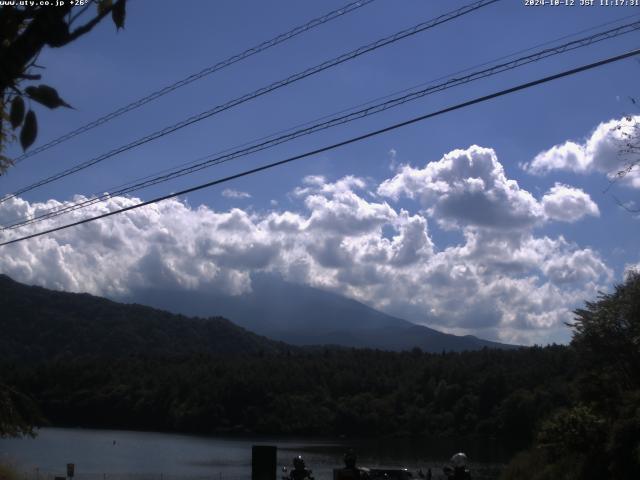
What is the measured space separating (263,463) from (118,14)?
26.0 ft

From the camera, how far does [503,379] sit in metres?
107

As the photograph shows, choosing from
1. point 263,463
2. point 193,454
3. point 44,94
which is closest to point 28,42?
point 44,94

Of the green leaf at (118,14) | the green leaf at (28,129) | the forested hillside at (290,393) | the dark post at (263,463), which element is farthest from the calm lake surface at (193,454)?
the green leaf at (118,14)

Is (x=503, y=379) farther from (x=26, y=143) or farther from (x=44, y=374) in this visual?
(x=26, y=143)

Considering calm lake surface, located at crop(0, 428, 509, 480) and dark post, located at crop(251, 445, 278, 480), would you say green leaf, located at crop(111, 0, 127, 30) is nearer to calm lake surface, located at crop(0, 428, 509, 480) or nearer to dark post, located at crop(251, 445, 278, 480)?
dark post, located at crop(251, 445, 278, 480)

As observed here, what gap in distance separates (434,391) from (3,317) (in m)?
117

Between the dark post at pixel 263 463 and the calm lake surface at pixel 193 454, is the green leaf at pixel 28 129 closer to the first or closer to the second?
the dark post at pixel 263 463

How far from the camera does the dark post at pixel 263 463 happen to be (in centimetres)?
1052

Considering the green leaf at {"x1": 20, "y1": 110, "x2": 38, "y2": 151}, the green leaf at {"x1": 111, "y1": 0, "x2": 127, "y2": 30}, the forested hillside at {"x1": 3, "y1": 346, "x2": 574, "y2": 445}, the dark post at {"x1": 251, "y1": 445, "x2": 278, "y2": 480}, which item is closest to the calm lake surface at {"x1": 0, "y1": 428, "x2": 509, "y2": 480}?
the forested hillside at {"x1": 3, "y1": 346, "x2": 574, "y2": 445}

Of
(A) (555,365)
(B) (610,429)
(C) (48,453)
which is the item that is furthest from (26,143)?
(A) (555,365)

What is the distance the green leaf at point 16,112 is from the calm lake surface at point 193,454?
5070 centimetres

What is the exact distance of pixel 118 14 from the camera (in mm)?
3713

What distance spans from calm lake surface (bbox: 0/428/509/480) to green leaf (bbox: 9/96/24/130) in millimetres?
50698

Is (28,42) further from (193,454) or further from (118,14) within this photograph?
(193,454)
